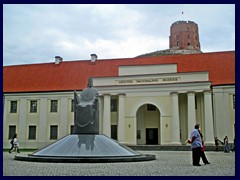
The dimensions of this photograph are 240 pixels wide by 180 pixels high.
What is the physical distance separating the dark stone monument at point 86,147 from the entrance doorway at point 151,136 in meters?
22.2

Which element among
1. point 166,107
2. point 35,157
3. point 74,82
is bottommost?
point 35,157

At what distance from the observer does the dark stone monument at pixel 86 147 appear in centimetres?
1480

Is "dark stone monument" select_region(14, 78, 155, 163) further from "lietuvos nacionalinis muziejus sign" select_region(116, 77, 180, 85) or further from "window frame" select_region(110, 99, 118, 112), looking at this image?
"window frame" select_region(110, 99, 118, 112)

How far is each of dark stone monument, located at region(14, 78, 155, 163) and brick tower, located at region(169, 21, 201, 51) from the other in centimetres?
8330

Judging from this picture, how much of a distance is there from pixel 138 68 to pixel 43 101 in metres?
12.6

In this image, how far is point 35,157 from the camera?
601 inches

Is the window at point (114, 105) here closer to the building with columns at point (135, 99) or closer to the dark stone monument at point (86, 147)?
the building with columns at point (135, 99)

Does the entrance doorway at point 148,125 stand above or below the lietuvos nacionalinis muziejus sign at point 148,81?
below

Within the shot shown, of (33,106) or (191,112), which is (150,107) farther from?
(33,106)

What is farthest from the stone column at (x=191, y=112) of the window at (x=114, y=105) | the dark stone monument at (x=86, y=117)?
the dark stone monument at (x=86, y=117)

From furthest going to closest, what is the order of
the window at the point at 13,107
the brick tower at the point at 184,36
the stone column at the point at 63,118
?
the brick tower at the point at 184,36 → the window at the point at 13,107 → the stone column at the point at 63,118

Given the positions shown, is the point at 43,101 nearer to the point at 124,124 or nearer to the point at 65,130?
the point at 65,130

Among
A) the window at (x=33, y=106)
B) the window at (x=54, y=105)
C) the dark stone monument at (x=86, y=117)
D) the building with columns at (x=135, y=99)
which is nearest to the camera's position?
the dark stone monument at (x=86, y=117)

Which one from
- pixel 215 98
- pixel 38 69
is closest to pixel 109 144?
pixel 215 98
